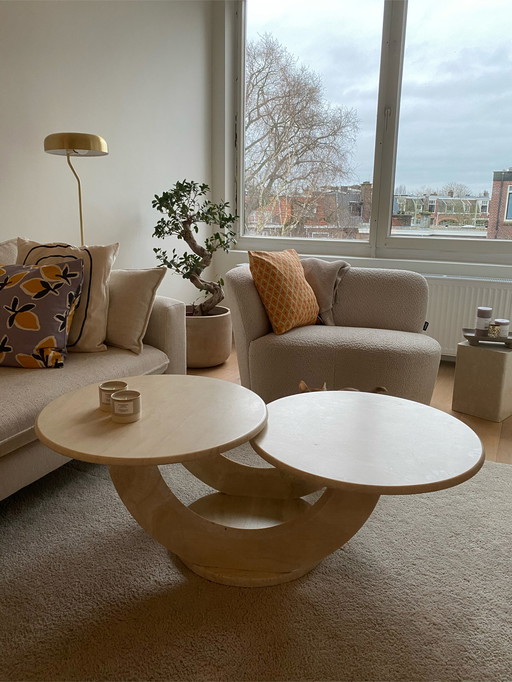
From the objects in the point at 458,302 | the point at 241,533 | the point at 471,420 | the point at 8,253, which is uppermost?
the point at 8,253

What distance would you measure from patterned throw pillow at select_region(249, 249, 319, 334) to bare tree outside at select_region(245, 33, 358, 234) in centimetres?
149

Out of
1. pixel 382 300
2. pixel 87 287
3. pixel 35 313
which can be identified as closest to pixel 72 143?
pixel 87 287

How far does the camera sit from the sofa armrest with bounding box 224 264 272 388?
2633mm

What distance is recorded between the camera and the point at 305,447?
1.41 metres

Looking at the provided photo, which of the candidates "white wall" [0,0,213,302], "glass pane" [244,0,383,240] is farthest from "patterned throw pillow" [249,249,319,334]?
"glass pane" [244,0,383,240]

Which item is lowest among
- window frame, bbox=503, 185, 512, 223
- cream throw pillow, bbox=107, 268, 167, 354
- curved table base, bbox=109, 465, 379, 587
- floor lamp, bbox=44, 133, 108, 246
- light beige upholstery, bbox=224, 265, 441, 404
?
curved table base, bbox=109, 465, 379, 587

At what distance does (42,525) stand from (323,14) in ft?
12.1

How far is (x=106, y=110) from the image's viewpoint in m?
3.09

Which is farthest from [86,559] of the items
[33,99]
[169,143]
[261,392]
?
[169,143]

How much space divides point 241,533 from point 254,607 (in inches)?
7.3

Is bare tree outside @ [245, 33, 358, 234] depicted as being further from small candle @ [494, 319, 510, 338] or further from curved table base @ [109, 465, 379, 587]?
curved table base @ [109, 465, 379, 587]

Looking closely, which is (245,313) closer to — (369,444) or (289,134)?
(369,444)

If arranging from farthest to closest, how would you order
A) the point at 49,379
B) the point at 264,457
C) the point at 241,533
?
the point at 49,379, the point at 241,533, the point at 264,457

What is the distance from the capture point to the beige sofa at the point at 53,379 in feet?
5.39
